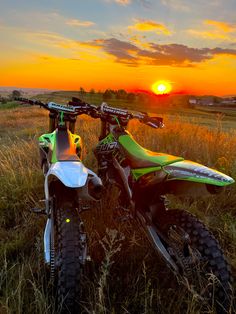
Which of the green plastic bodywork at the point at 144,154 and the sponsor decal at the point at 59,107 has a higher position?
the sponsor decal at the point at 59,107

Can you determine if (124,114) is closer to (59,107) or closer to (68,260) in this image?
(59,107)

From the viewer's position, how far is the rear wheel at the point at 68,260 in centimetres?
247

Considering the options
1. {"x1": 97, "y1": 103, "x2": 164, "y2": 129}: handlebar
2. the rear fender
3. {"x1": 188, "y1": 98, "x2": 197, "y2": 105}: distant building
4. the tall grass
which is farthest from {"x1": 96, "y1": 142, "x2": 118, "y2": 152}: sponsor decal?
{"x1": 188, "y1": 98, "x2": 197, "y2": 105}: distant building

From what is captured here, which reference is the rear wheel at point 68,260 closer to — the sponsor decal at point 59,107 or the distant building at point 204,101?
the sponsor decal at point 59,107

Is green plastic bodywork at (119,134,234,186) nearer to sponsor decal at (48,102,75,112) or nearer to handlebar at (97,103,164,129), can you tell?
handlebar at (97,103,164,129)

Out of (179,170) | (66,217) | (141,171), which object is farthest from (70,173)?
(179,170)

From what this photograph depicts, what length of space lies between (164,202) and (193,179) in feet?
1.85

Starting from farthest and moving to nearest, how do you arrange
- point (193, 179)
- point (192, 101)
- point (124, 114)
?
point (192, 101) < point (124, 114) < point (193, 179)

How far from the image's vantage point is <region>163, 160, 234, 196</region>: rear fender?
2.56 m

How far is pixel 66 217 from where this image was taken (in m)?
2.64

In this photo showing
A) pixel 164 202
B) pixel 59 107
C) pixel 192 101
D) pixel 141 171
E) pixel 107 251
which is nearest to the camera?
pixel 107 251

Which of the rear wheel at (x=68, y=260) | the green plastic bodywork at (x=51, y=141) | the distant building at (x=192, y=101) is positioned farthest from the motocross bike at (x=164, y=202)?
the distant building at (x=192, y=101)

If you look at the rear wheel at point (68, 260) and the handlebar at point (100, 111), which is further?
the handlebar at point (100, 111)

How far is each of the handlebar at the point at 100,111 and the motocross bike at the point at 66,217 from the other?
0.86ft
